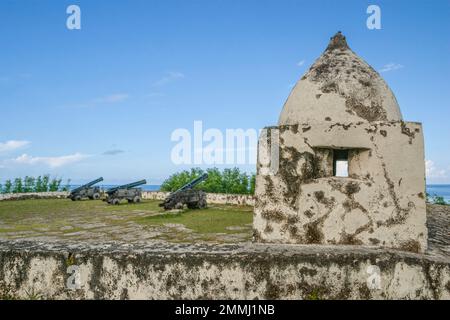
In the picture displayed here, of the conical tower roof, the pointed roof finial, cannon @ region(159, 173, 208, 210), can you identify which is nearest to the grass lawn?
cannon @ region(159, 173, 208, 210)

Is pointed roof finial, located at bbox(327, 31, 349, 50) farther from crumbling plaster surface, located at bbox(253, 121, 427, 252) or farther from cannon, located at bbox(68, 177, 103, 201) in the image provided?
cannon, located at bbox(68, 177, 103, 201)

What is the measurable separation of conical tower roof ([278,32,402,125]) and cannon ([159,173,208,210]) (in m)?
9.68

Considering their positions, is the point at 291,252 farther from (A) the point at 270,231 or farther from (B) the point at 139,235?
(B) the point at 139,235

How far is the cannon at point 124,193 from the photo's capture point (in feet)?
58.0

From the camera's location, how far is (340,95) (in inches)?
162

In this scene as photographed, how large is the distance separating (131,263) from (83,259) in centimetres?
42

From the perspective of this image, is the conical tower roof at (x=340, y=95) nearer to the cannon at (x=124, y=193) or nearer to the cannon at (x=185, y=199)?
the cannon at (x=185, y=199)

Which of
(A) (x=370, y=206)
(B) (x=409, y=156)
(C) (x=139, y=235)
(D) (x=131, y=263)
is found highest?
(B) (x=409, y=156)

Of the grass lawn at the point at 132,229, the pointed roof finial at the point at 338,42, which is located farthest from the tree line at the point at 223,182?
the pointed roof finial at the point at 338,42

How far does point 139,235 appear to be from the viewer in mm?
8188

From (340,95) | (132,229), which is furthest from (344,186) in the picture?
(132,229)

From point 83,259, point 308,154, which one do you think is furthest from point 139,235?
point 308,154

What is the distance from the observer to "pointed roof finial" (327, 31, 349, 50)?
469cm
